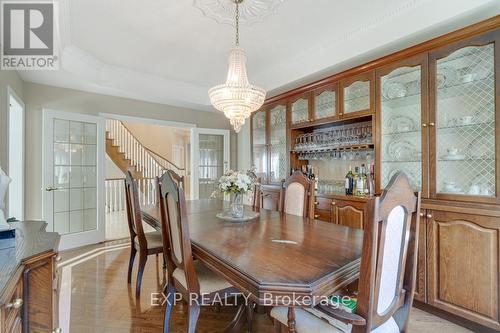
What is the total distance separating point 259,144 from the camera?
174 inches

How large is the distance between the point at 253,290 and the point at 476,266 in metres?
1.90

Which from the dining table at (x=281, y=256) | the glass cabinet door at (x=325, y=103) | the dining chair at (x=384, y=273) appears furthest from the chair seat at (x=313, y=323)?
the glass cabinet door at (x=325, y=103)

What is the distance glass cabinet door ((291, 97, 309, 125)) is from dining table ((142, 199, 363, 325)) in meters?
1.90

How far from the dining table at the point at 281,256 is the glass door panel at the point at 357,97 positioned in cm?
156

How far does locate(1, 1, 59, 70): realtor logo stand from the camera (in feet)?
6.95

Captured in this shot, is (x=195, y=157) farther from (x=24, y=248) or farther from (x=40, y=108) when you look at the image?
(x=24, y=248)

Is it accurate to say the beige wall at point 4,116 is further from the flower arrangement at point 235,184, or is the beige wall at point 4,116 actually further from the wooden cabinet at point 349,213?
the wooden cabinet at point 349,213

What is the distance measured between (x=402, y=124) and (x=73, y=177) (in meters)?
4.35

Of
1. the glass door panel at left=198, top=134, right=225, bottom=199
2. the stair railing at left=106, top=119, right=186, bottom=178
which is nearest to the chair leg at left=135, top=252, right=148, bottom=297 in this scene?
the glass door panel at left=198, top=134, right=225, bottom=199

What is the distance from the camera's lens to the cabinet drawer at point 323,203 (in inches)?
119

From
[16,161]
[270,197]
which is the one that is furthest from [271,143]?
[16,161]

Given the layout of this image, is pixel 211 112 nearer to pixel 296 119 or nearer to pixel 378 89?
pixel 296 119

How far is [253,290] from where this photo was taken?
1.04m

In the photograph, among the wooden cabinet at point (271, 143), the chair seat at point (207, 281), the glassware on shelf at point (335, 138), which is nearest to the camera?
the chair seat at point (207, 281)
